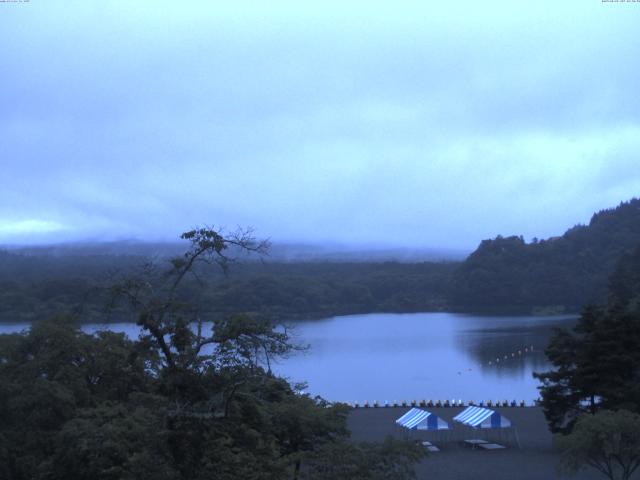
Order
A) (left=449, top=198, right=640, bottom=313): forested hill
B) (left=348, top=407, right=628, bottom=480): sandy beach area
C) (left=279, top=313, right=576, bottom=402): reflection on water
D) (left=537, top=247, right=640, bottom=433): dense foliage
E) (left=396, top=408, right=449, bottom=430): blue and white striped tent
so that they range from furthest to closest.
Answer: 1. (left=449, top=198, right=640, bottom=313): forested hill
2. (left=279, top=313, right=576, bottom=402): reflection on water
3. (left=396, top=408, right=449, bottom=430): blue and white striped tent
4. (left=537, top=247, right=640, bottom=433): dense foliage
5. (left=348, top=407, right=628, bottom=480): sandy beach area

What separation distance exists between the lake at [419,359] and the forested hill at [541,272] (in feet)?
39.3

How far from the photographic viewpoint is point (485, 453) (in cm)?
1402

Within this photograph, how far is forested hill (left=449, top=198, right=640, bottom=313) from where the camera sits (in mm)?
61250

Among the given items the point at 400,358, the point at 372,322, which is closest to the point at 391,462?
the point at 400,358

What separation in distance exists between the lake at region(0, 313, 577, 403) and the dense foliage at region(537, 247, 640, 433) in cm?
348

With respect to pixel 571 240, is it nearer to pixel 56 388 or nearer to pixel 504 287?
pixel 504 287

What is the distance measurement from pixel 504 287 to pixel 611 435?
2137 inches

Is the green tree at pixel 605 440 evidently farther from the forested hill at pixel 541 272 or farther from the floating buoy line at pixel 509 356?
the forested hill at pixel 541 272

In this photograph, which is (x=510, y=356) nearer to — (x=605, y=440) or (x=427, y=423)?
(x=427, y=423)

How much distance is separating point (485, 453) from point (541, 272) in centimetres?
5124

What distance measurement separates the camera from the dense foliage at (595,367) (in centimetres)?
1348

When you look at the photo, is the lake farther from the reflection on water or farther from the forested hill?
the forested hill

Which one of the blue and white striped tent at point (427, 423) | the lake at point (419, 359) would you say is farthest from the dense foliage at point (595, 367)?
the lake at point (419, 359)

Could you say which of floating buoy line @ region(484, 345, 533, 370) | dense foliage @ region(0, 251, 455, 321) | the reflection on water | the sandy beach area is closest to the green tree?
the sandy beach area
